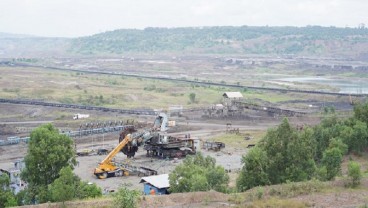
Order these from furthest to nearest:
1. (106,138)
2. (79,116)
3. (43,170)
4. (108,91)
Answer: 1. (108,91)
2. (79,116)
3. (106,138)
4. (43,170)

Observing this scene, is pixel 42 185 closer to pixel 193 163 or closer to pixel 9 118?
pixel 193 163

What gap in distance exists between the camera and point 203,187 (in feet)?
92.6

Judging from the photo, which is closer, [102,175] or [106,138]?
[102,175]

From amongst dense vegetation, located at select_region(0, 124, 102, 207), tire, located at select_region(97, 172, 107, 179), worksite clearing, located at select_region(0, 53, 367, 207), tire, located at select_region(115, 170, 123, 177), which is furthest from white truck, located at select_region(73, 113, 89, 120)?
dense vegetation, located at select_region(0, 124, 102, 207)

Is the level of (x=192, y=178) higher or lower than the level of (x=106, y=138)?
higher

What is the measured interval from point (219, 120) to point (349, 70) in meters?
103

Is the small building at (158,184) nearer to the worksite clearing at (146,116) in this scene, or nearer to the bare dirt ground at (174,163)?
the bare dirt ground at (174,163)

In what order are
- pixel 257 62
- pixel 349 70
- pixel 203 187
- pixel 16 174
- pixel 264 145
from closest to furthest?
pixel 203 187 → pixel 264 145 → pixel 16 174 → pixel 349 70 → pixel 257 62

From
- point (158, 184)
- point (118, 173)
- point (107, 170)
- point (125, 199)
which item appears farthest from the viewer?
point (118, 173)

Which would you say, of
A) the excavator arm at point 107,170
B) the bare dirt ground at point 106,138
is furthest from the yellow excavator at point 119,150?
the bare dirt ground at point 106,138

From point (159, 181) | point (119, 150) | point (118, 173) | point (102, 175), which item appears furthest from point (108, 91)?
point (159, 181)

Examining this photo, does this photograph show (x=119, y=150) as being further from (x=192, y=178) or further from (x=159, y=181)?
(x=192, y=178)

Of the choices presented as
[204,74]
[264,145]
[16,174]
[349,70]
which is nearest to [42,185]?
[16,174]

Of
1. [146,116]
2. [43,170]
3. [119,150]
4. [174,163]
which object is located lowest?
[174,163]
